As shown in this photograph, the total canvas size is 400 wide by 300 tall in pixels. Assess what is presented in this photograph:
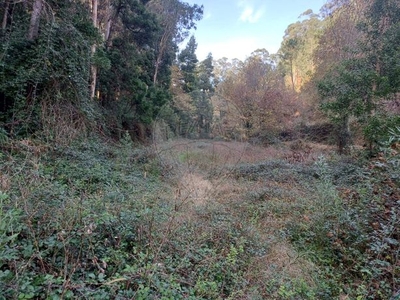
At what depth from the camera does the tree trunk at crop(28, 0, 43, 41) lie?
6020 mm

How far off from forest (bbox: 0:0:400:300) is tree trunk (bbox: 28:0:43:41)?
41mm

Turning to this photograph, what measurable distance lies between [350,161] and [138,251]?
7864mm

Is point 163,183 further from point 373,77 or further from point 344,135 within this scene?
point 344,135

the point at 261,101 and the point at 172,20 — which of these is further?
the point at 172,20

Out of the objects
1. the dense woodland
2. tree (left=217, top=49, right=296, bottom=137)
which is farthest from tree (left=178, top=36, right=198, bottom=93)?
tree (left=217, top=49, right=296, bottom=137)

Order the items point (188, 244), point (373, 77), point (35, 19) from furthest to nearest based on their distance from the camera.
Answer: point (373, 77) → point (35, 19) → point (188, 244)

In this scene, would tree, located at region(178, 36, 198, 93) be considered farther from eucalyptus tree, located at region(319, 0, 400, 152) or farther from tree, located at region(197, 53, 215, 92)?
eucalyptus tree, located at region(319, 0, 400, 152)

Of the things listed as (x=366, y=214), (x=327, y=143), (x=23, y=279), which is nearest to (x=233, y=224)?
(x=366, y=214)

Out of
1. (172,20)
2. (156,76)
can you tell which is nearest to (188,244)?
(156,76)

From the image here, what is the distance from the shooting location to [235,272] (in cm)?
243

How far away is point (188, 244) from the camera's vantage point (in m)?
2.58

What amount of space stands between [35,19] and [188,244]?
22.7ft

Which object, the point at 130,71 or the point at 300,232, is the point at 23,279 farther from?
the point at 130,71

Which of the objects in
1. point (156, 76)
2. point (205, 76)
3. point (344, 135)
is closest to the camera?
point (344, 135)
